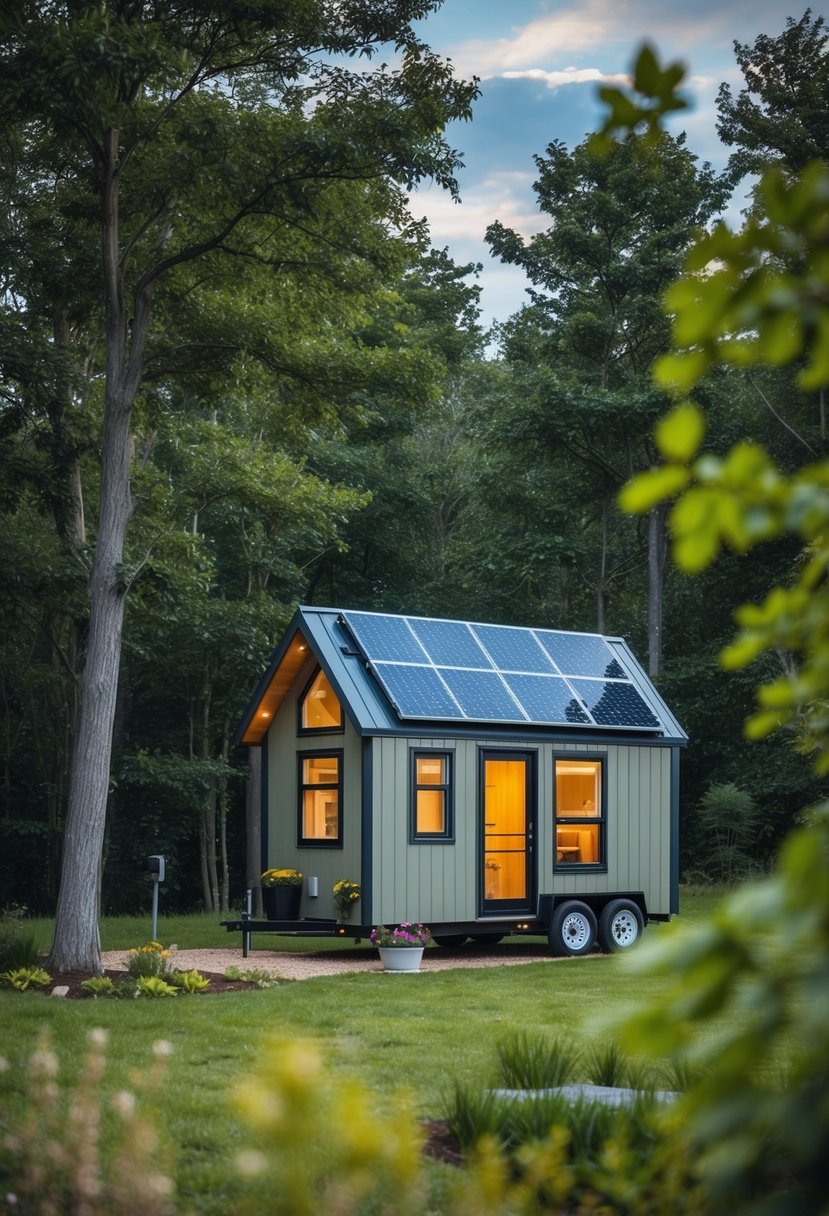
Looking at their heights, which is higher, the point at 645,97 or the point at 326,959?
the point at 645,97

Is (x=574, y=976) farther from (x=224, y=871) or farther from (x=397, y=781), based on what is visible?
(x=224, y=871)

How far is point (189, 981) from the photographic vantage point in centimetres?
1134

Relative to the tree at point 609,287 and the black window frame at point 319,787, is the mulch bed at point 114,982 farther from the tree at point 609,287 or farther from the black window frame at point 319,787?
the tree at point 609,287

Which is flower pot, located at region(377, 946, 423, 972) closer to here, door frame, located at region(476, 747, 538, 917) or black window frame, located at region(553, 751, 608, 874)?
door frame, located at region(476, 747, 538, 917)

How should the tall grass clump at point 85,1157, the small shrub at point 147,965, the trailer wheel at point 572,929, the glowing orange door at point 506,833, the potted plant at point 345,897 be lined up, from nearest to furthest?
1. the tall grass clump at point 85,1157
2. the small shrub at point 147,965
3. the potted plant at point 345,897
4. the trailer wheel at point 572,929
5. the glowing orange door at point 506,833

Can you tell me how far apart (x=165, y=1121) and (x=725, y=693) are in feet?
72.6

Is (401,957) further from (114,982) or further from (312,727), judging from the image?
(312,727)

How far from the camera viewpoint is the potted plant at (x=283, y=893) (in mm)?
15102

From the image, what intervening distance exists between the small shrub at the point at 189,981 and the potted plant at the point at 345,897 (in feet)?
9.28

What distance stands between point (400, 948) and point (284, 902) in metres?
2.30

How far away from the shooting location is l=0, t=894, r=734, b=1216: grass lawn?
20.3 ft

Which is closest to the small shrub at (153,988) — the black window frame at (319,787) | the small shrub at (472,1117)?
the black window frame at (319,787)

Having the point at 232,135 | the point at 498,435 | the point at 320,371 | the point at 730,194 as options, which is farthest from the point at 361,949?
the point at 730,194

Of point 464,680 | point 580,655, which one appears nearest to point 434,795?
point 464,680
